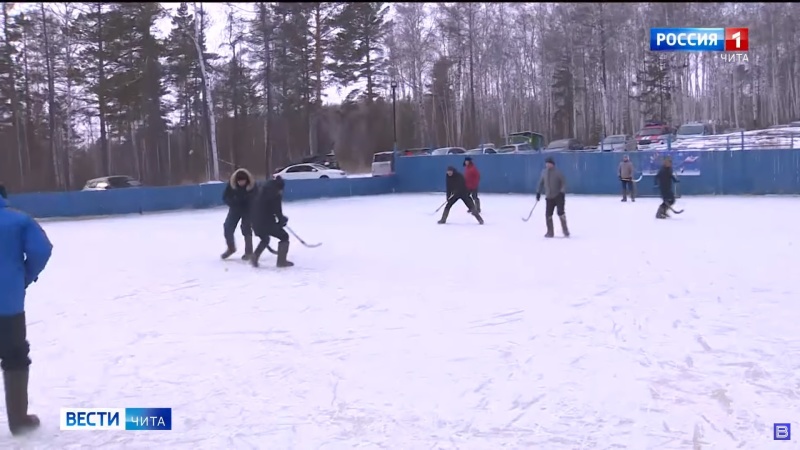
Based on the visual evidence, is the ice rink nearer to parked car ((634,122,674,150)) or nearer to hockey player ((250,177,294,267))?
hockey player ((250,177,294,267))

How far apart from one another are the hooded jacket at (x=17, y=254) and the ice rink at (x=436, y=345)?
0.91 metres

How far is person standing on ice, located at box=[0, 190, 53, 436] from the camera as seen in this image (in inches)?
183

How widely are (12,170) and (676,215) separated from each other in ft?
140

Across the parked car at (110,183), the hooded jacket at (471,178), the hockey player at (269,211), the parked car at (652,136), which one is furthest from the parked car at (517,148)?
the hockey player at (269,211)

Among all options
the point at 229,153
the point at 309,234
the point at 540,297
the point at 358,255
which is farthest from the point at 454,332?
the point at 229,153

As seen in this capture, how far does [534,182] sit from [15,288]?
26638 millimetres

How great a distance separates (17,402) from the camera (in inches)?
191

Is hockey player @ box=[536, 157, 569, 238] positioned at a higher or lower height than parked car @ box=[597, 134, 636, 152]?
lower

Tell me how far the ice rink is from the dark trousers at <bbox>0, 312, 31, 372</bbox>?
0.48 m

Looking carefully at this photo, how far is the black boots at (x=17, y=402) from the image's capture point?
15.8 ft

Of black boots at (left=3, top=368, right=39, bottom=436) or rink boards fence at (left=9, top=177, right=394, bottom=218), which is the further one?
rink boards fence at (left=9, top=177, right=394, bottom=218)

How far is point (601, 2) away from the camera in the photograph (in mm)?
46281

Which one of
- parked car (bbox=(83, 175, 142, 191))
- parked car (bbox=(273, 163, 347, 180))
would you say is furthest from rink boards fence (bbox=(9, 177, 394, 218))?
parked car (bbox=(83, 175, 142, 191))

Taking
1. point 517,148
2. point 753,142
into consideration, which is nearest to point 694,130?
point 517,148
